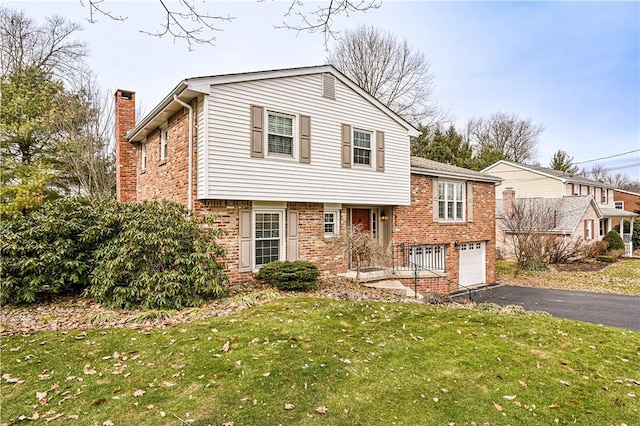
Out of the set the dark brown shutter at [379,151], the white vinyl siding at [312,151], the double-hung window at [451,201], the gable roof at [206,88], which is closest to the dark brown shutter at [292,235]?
the white vinyl siding at [312,151]

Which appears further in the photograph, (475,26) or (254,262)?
(254,262)

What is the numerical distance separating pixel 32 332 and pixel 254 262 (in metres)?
5.11

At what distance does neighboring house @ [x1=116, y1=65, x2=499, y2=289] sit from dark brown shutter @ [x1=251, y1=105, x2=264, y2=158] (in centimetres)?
3

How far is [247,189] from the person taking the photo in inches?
363

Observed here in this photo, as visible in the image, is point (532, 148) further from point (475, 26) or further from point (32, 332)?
point (32, 332)

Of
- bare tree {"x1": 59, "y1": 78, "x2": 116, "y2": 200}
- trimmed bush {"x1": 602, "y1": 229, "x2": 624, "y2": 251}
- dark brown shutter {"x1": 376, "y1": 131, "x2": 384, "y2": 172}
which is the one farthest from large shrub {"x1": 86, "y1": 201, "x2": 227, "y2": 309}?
trimmed bush {"x1": 602, "y1": 229, "x2": 624, "y2": 251}

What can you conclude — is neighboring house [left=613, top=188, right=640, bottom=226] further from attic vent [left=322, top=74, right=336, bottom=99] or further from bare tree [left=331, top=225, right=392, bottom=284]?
attic vent [left=322, top=74, right=336, bottom=99]

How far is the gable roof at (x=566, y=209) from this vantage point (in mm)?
22312

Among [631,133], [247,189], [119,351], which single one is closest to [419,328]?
[119,351]

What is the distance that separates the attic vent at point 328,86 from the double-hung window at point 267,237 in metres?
4.06

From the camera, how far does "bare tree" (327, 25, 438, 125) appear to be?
989 inches

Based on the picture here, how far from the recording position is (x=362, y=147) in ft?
38.7

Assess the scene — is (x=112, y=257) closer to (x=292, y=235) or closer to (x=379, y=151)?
(x=292, y=235)

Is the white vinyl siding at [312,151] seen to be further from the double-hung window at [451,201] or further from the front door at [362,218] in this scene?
the double-hung window at [451,201]
